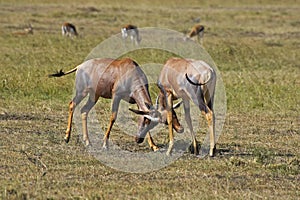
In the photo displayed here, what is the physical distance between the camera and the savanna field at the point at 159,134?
302 inches

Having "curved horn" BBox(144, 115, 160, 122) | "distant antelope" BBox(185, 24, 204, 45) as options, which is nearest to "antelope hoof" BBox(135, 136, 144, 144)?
"curved horn" BBox(144, 115, 160, 122)

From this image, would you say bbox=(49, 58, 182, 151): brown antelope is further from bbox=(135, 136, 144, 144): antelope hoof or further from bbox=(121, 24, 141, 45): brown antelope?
bbox=(121, 24, 141, 45): brown antelope

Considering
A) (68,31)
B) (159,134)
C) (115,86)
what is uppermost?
(115,86)

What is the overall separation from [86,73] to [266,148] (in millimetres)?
2631

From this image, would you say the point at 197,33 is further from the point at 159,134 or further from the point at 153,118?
the point at 153,118

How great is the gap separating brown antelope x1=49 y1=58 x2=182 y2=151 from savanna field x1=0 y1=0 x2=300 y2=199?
493 mm

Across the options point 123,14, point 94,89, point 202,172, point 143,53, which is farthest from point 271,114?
point 123,14

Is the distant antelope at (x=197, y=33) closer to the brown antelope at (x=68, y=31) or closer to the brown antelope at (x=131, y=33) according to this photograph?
the brown antelope at (x=131, y=33)

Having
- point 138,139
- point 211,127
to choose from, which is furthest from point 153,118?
point 211,127

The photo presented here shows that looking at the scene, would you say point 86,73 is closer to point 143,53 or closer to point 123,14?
point 143,53

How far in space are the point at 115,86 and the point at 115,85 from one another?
0.05 ft

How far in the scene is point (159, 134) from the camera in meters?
11.3

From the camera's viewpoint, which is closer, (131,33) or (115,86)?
(115,86)

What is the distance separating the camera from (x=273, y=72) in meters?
18.7
